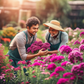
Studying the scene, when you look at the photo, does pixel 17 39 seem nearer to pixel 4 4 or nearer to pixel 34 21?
pixel 34 21

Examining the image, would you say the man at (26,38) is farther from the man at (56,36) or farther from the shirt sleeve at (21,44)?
the man at (56,36)

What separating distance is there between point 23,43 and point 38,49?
0.39m

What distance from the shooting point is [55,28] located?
9.71 feet

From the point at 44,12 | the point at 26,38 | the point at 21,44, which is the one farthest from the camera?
the point at 44,12

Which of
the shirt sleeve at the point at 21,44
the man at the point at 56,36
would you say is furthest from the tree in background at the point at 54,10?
the shirt sleeve at the point at 21,44

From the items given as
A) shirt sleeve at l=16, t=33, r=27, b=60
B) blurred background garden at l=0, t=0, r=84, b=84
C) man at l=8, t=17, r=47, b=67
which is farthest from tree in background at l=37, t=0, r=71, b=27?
shirt sleeve at l=16, t=33, r=27, b=60

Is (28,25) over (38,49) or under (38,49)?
over

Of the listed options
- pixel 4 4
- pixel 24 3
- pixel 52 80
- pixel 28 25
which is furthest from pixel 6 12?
pixel 52 80

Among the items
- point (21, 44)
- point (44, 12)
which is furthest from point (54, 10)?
point (21, 44)

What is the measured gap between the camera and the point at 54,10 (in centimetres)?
1145

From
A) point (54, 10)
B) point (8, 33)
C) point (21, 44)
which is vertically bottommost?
point (8, 33)

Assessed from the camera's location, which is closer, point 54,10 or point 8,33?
point 8,33

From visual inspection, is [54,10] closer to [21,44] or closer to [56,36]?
[56,36]

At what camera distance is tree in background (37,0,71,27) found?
11.1 m
